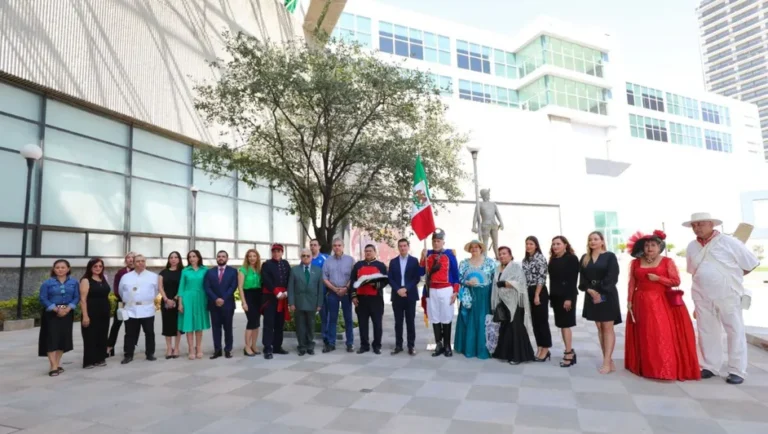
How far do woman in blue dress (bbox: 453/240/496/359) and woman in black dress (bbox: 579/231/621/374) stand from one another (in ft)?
4.55

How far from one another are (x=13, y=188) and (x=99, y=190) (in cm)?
238

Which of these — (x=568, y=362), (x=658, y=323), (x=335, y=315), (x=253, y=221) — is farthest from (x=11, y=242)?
(x=658, y=323)

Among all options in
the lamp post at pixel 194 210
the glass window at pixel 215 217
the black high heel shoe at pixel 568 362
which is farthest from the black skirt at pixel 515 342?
the glass window at pixel 215 217

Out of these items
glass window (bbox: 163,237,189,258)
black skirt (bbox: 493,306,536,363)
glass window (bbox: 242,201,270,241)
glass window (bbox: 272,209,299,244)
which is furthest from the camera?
glass window (bbox: 272,209,299,244)

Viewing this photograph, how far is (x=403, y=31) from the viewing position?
32.5m

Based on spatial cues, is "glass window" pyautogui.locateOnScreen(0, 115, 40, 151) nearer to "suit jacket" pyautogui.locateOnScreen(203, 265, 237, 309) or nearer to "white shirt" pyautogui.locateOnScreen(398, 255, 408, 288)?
"suit jacket" pyautogui.locateOnScreen(203, 265, 237, 309)

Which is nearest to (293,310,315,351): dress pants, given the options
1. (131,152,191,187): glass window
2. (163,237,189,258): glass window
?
(163,237,189,258): glass window

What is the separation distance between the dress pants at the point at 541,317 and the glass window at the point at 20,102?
42.5 feet

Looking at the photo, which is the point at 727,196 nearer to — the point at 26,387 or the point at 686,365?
the point at 686,365

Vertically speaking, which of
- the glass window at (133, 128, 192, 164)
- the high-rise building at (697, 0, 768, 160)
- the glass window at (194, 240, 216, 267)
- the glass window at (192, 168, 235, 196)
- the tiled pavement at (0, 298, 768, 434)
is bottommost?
the tiled pavement at (0, 298, 768, 434)

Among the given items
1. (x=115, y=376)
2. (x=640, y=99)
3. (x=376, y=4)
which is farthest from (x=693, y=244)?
(x=640, y=99)

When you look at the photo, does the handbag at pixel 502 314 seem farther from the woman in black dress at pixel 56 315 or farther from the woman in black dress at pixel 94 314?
the woman in black dress at pixel 56 315

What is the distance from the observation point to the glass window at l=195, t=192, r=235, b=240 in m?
17.7

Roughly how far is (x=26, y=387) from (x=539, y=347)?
6643 millimetres
